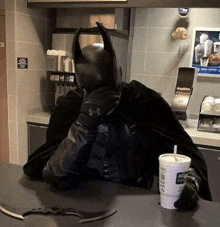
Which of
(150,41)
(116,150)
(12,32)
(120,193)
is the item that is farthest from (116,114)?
(150,41)

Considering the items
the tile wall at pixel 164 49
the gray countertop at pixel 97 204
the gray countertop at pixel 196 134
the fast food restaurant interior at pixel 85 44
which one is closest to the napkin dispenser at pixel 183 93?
the fast food restaurant interior at pixel 85 44

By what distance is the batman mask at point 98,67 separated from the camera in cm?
83

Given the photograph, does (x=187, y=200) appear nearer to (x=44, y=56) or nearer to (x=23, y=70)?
(x=23, y=70)

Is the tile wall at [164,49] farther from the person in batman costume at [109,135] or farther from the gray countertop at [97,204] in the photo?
the gray countertop at [97,204]

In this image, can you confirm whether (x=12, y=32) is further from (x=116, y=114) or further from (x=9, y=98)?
(x=116, y=114)

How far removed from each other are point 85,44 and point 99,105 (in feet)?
5.38

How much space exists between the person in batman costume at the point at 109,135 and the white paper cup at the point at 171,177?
A: 1.0 inches

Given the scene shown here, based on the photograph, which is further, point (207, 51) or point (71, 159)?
point (207, 51)

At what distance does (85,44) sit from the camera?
2.35 metres

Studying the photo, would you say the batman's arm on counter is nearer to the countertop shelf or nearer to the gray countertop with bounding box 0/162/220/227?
the gray countertop with bounding box 0/162/220/227

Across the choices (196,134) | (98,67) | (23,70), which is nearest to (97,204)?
(98,67)

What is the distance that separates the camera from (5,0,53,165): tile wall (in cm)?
234

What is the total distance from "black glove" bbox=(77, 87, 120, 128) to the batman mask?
26mm

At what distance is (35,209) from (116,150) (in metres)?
0.33
